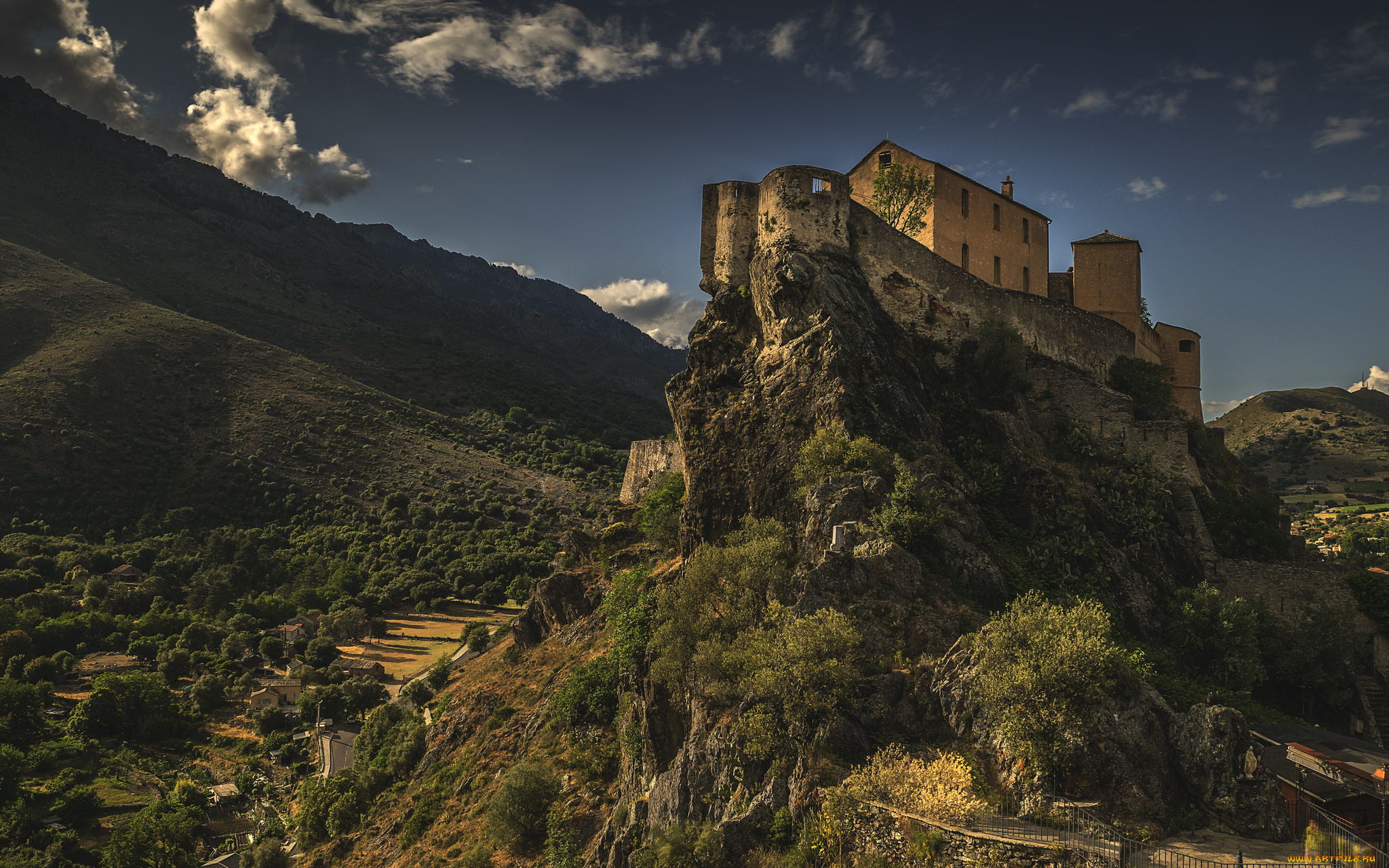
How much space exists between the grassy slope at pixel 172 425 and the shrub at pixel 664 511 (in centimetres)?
6482

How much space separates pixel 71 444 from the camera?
92.4 meters

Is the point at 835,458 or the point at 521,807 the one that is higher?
the point at 835,458

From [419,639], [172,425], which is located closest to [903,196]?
[419,639]

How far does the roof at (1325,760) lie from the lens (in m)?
15.2

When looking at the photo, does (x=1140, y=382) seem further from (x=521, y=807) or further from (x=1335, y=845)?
(x=521, y=807)

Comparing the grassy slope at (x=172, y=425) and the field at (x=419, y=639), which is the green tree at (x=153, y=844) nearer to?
the field at (x=419, y=639)

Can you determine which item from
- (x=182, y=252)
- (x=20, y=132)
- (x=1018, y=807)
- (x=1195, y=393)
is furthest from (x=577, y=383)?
(x=1018, y=807)

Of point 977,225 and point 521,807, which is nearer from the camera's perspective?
point 521,807

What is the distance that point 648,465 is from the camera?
147 ft

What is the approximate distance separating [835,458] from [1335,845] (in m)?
15.5

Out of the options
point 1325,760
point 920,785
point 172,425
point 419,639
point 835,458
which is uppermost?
point 172,425

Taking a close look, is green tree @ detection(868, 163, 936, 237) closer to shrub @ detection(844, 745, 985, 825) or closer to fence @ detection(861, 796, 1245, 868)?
shrub @ detection(844, 745, 985, 825)

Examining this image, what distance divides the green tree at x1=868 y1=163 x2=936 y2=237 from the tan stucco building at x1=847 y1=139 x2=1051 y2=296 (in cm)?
21

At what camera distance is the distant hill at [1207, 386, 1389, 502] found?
10375 cm
